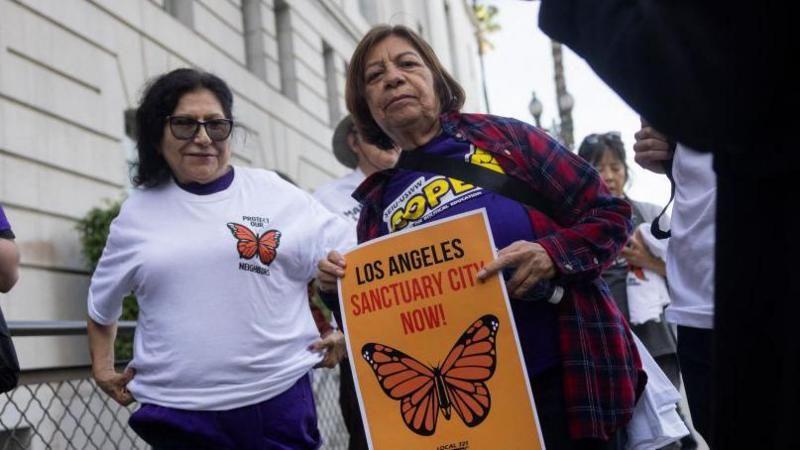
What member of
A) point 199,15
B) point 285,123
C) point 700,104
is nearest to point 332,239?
point 700,104

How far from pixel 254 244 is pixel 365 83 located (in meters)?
0.71

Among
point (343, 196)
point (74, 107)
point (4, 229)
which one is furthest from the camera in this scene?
point (74, 107)

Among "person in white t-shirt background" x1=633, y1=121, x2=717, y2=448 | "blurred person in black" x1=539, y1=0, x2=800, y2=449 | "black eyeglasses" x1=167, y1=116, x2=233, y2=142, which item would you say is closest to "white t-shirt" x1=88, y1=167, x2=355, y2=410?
"black eyeglasses" x1=167, y1=116, x2=233, y2=142

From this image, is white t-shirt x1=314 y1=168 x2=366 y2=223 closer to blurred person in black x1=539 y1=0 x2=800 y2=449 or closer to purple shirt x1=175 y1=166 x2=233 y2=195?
purple shirt x1=175 y1=166 x2=233 y2=195

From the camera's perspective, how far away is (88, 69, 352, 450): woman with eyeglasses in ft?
10.3

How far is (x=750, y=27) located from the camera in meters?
1.03

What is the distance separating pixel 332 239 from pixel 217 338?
628 mm

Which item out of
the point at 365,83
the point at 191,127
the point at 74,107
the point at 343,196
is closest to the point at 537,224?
the point at 365,83

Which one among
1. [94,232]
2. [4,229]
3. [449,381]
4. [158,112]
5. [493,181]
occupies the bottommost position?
[449,381]

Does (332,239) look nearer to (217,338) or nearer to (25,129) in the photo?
(217,338)

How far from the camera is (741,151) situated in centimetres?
106

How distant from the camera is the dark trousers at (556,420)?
2.51 m

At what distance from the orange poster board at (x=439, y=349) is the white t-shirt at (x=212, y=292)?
70 centimetres

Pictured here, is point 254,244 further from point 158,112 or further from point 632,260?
point 632,260
